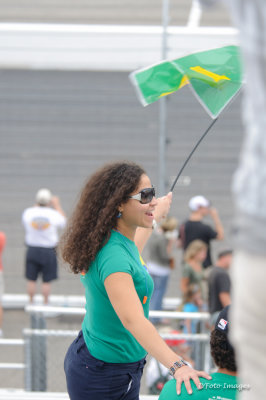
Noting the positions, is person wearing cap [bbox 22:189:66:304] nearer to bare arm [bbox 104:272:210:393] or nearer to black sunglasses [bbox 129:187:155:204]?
black sunglasses [bbox 129:187:155:204]

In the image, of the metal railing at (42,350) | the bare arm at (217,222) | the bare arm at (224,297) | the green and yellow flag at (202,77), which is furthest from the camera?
the bare arm at (217,222)

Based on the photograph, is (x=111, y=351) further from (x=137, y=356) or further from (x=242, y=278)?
(x=242, y=278)

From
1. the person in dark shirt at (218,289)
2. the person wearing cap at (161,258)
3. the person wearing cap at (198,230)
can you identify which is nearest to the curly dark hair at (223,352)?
the person in dark shirt at (218,289)

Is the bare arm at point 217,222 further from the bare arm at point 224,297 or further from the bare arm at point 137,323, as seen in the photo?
the bare arm at point 137,323

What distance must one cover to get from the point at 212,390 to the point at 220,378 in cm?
9

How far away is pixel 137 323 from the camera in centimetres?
232

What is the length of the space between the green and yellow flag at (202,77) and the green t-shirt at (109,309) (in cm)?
62

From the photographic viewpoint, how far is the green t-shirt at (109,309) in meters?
2.54

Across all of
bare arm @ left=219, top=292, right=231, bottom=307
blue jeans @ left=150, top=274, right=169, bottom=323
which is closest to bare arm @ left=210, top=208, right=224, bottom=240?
blue jeans @ left=150, top=274, right=169, bottom=323

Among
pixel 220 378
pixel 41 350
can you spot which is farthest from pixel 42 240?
pixel 220 378

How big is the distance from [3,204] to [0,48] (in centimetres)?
223

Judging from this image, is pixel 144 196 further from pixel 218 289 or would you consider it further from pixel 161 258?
pixel 161 258

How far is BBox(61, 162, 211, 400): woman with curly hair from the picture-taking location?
2.57m

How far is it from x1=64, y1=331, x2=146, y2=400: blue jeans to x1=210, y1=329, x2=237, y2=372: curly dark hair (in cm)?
34
